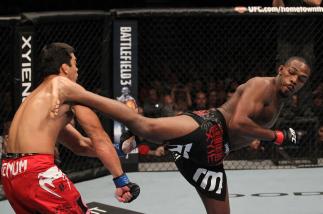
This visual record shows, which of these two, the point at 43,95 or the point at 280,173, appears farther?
the point at 280,173

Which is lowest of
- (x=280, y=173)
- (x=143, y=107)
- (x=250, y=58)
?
(x=280, y=173)

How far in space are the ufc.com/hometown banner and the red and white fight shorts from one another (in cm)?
304

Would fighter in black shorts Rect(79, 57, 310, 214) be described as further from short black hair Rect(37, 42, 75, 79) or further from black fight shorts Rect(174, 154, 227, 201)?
short black hair Rect(37, 42, 75, 79)

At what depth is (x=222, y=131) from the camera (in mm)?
3256

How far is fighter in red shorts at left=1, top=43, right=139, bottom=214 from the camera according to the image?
2.49 m

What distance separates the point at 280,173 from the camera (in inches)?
222

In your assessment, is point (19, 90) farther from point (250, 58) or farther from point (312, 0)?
point (250, 58)

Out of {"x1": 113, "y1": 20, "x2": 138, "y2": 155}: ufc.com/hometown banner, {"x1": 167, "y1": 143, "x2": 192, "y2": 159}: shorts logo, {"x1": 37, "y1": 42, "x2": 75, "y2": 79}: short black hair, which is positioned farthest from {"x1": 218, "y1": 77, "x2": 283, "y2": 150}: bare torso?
{"x1": 113, "y1": 20, "x2": 138, "y2": 155}: ufc.com/hometown banner

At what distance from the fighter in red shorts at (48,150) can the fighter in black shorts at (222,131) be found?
0.47 m

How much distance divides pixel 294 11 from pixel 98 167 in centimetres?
240

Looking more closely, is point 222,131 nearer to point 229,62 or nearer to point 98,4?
point 229,62

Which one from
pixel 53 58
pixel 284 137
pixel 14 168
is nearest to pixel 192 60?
pixel 284 137

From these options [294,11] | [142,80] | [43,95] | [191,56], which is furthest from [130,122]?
[191,56]

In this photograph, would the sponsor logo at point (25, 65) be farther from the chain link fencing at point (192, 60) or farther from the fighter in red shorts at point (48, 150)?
the fighter in red shorts at point (48, 150)
